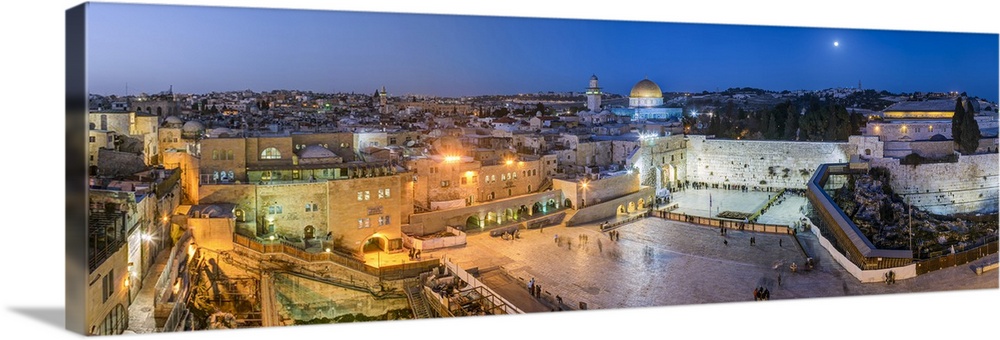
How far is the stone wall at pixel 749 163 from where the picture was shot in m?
13.2

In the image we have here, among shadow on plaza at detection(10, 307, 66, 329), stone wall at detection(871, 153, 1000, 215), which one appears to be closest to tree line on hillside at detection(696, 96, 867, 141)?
stone wall at detection(871, 153, 1000, 215)

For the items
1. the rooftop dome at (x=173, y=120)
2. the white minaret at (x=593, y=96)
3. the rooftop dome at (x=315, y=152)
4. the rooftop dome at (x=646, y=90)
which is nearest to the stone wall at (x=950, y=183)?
the rooftop dome at (x=646, y=90)

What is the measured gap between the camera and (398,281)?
7758 millimetres

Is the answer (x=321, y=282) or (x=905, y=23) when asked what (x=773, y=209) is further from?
(x=321, y=282)

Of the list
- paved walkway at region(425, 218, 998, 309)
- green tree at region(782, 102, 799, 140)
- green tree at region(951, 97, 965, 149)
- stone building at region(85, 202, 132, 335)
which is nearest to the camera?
stone building at region(85, 202, 132, 335)

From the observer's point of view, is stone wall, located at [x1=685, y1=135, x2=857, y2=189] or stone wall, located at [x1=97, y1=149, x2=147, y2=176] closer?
stone wall, located at [x1=97, y1=149, x2=147, y2=176]

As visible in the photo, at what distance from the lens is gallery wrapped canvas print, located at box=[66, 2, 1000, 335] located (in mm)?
6109

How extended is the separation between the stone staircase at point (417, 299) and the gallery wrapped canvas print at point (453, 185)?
2 cm

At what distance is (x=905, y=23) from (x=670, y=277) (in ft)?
10.9

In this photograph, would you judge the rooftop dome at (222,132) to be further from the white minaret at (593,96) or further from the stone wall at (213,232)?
the white minaret at (593,96)

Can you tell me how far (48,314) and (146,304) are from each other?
2.73 feet

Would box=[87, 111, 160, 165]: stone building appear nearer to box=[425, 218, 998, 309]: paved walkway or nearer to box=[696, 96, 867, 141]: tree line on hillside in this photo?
box=[425, 218, 998, 309]: paved walkway

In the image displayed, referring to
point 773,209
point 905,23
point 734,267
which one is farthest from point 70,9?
point 773,209

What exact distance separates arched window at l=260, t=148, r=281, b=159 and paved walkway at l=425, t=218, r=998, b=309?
199 centimetres
